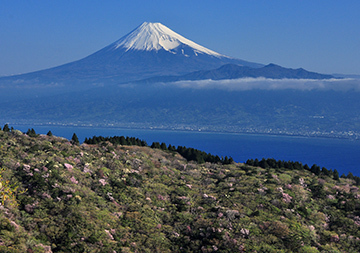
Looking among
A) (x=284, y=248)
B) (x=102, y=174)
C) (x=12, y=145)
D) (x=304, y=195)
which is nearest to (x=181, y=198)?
(x=102, y=174)

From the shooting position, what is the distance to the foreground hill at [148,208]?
28.1 m

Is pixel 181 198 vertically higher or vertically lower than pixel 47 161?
lower

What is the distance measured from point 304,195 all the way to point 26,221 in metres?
29.2

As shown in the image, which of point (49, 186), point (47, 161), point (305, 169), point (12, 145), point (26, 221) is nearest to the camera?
point (26, 221)

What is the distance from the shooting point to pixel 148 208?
115 ft

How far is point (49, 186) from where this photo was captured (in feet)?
107

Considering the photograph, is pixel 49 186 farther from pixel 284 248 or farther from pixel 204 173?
pixel 204 173

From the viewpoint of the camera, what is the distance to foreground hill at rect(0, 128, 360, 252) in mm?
28062

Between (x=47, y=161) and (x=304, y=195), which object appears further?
(x=304, y=195)

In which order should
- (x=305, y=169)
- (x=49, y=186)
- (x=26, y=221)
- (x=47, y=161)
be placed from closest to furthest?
(x=26, y=221) → (x=49, y=186) → (x=47, y=161) → (x=305, y=169)

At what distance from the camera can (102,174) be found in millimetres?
39438

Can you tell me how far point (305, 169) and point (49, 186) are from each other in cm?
4703

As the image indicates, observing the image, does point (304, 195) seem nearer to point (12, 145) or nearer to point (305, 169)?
point (305, 169)

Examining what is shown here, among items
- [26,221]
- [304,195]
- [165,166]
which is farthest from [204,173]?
[26,221]
